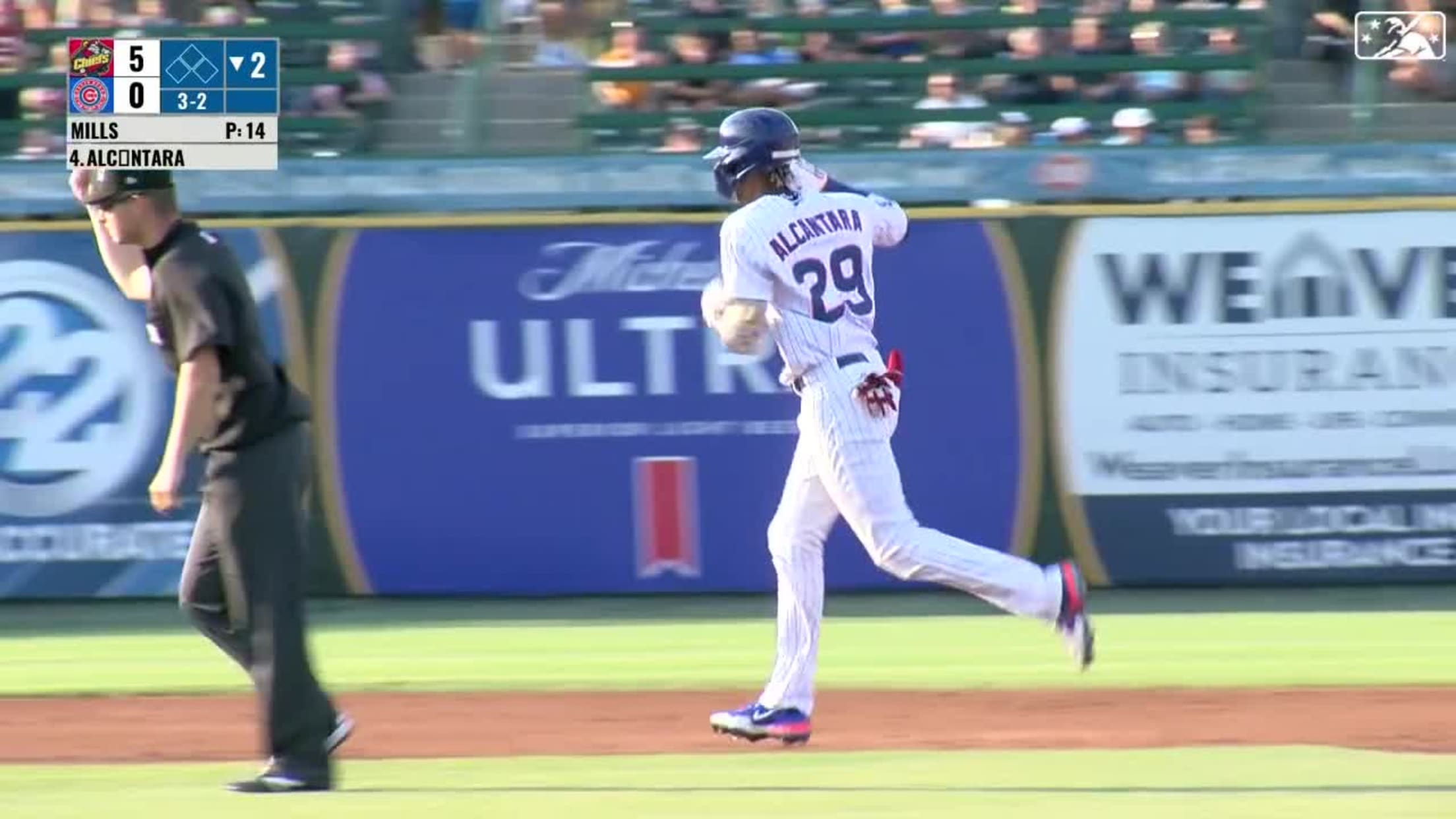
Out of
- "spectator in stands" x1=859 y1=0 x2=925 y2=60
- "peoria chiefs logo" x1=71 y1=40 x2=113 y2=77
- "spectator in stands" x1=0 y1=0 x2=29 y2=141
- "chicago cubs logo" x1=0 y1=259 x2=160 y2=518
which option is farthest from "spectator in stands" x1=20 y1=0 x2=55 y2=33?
"spectator in stands" x1=859 y1=0 x2=925 y2=60

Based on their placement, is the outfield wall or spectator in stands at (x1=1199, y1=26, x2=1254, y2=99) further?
spectator in stands at (x1=1199, y1=26, x2=1254, y2=99)

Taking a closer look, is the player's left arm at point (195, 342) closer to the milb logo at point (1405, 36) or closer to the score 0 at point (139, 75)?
the score 0 at point (139, 75)

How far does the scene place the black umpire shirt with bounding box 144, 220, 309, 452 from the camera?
6285 mm

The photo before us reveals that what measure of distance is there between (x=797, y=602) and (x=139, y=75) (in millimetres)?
7777

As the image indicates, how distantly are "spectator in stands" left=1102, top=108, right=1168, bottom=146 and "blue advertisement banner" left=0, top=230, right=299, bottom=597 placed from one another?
15.7 feet

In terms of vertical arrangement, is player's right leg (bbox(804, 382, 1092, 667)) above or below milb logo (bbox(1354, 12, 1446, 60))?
below

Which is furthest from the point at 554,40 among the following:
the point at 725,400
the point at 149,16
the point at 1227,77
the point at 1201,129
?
the point at 1227,77

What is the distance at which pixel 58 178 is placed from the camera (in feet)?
42.0

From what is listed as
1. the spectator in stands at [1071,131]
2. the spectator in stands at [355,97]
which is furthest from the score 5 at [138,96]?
the spectator in stands at [1071,131]

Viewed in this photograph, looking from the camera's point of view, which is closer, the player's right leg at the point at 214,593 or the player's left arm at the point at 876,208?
the player's right leg at the point at 214,593

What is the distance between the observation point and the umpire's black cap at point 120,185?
6410 mm

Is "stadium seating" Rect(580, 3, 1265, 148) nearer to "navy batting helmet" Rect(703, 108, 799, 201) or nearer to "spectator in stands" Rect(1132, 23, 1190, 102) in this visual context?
"spectator in stands" Rect(1132, 23, 1190, 102)

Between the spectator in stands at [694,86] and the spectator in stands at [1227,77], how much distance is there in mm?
2817

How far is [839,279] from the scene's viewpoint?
308 inches
